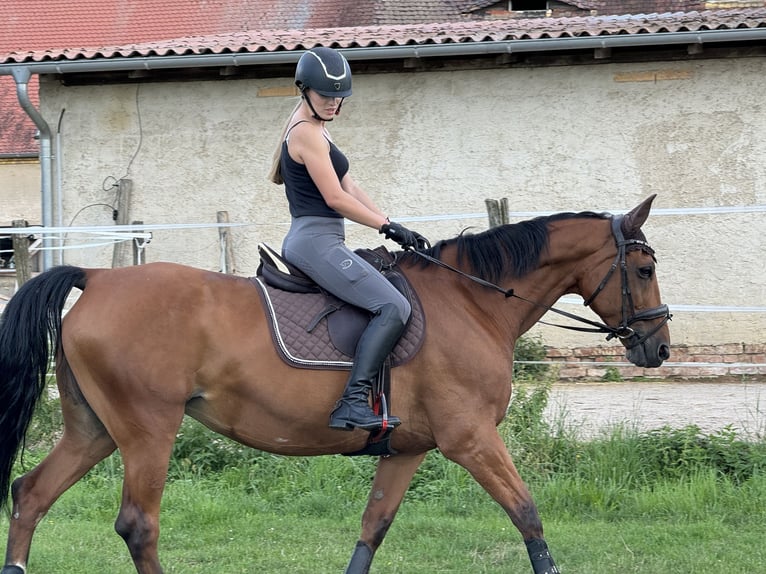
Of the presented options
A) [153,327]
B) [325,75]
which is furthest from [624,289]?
[153,327]

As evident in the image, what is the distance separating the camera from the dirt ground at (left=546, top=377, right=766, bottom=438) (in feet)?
27.6

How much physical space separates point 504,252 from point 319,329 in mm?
1118

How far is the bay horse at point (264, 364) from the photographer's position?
4.96m

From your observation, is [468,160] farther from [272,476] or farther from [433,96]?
[272,476]

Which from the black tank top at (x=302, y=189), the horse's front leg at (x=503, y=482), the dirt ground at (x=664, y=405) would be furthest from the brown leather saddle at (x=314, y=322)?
the dirt ground at (x=664, y=405)

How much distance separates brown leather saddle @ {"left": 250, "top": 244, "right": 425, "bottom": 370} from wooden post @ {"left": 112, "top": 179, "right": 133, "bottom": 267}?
8353 millimetres

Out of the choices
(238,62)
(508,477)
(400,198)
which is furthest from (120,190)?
(508,477)

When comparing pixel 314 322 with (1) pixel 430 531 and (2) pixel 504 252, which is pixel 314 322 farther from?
(1) pixel 430 531

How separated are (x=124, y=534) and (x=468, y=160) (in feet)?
28.4

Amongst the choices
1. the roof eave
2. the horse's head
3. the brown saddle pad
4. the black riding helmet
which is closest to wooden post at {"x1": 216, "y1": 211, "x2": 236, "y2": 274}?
Answer: the roof eave

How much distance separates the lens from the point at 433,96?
42.2ft

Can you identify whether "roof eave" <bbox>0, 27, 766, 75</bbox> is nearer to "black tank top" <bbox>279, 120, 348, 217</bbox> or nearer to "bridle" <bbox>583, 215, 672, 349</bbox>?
"bridle" <bbox>583, 215, 672, 349</bbox>

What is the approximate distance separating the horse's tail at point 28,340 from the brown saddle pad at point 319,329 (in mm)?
984

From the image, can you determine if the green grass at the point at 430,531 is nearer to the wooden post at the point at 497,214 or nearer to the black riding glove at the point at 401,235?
the black riding glove at the point at 401,235
